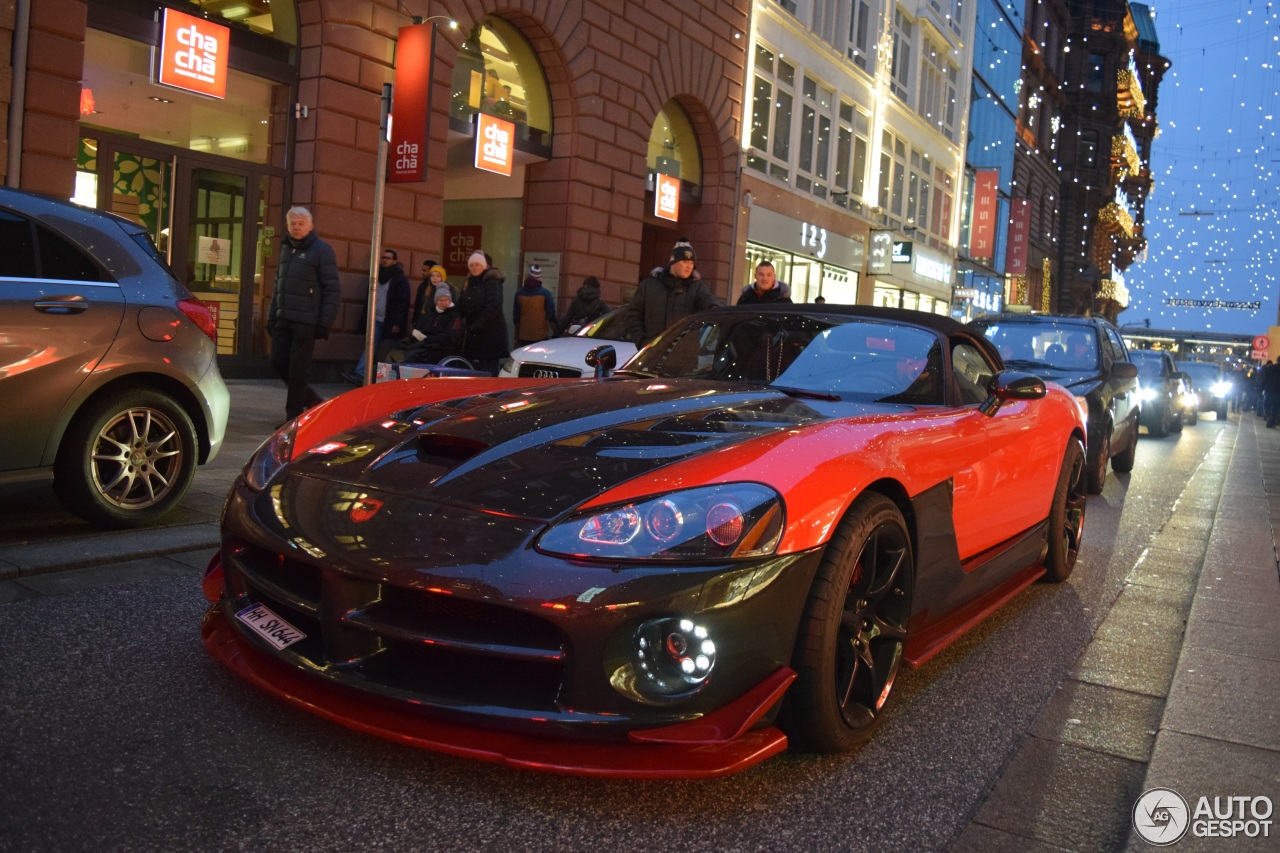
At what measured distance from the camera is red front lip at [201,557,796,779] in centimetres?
244

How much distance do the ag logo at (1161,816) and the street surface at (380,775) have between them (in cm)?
6

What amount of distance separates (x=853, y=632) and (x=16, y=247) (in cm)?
387

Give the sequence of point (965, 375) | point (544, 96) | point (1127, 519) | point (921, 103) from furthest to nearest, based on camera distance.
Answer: point (921, 103)
point (544, 96)
point (1127, 519)
point (965, 375)

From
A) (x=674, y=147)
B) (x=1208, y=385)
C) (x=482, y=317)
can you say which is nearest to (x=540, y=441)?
(x=482, y=317)

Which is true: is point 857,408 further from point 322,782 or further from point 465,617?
point 322,782

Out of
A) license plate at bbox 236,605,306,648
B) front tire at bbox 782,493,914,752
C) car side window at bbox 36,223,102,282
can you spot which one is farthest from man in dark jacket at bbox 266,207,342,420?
front tire at bbox 782,493,914,752

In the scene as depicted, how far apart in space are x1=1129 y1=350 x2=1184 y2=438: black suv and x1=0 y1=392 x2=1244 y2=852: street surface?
16225 millimetres

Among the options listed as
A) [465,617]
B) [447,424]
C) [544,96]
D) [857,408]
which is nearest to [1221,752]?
[857,408]

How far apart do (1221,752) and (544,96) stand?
51.0 feet

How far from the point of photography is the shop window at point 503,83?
15.7 m

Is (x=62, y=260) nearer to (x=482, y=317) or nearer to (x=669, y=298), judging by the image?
(x=669, y=298)

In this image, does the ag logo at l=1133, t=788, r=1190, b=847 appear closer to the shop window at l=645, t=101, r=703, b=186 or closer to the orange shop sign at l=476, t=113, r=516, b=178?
the orange shop sign at l=476, t=113, r=516, b=178

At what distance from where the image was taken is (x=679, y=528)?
8.57 ft

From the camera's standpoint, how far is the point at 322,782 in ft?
8.50
